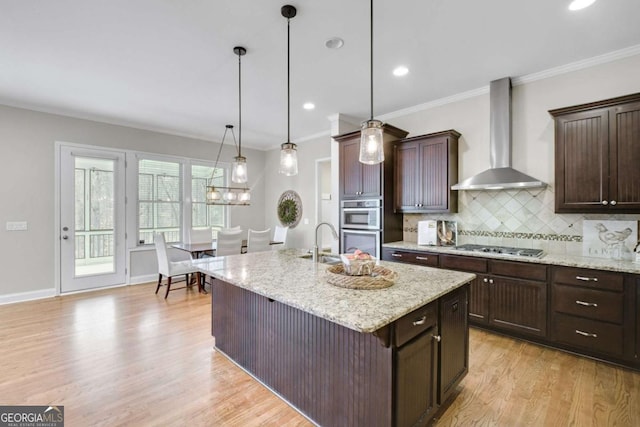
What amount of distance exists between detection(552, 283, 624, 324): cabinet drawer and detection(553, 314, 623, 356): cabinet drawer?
59 millimetres

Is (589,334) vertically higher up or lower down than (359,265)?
lower down

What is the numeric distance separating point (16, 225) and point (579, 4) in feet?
22.3

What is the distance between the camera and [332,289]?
1769mm

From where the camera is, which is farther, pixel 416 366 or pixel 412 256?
pixel 412 256

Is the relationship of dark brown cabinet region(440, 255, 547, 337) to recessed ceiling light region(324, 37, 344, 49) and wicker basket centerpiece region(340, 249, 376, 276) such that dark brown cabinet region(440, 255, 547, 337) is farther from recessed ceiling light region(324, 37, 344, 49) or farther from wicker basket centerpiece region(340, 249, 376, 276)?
recessed ceiling light region(324, 37, 344, 49)

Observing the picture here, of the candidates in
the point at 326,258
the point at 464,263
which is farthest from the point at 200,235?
the point at 464,263

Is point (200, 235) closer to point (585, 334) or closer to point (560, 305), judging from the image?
point (560, 305)

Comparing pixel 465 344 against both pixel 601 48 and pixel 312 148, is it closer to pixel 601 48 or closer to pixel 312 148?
pixel 601 48

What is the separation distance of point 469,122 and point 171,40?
347 centimetres

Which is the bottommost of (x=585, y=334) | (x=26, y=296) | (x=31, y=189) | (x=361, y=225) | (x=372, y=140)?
(x=26, y=296)

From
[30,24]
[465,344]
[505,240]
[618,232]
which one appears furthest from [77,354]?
[618,232]

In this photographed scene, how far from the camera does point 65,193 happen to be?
4.57 m

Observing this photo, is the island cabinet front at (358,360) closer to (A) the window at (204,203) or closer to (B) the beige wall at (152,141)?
(B) the beige wall at (152,141)

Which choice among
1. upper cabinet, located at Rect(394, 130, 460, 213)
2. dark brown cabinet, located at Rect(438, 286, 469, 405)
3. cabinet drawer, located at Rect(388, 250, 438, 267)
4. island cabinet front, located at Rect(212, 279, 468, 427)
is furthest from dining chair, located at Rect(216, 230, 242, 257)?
dark brown cabinet, located at Rect(438, 286, 469, 405)
